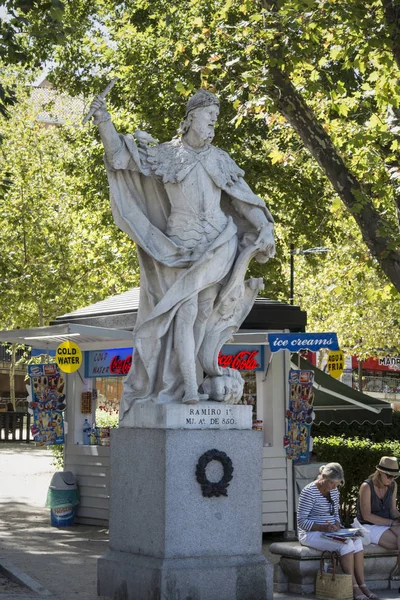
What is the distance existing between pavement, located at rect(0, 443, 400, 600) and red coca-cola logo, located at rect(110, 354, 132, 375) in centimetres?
209

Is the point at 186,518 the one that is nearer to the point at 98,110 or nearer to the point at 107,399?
the point at 98,110

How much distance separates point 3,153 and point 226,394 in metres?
26.3

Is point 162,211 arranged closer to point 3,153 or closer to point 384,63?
point 384,63

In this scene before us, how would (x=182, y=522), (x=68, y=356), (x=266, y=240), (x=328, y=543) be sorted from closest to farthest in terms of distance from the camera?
1. (x=182, y=522)
2. (x=266, y=240)
3. (x=328, y=543)
4. (x=68, y=356)

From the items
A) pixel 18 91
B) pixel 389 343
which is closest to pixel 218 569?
pixel 18 91

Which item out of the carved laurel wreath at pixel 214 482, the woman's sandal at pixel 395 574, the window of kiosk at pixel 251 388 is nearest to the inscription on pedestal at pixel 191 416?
the carved laurel wreath at pixel 214 482

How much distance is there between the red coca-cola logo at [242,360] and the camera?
14.7 metres

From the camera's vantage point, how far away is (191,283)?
8719 mm

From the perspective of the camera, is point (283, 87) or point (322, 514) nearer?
point (322, 514)

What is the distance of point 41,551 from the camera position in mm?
12305

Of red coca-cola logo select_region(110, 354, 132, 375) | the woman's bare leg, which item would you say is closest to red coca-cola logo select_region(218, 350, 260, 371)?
red coca-cola logo select_region(110, 354, 132, 375)

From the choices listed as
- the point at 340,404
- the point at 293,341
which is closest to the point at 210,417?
the point at 293,341

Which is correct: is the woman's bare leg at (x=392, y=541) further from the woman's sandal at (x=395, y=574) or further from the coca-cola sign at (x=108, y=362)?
the coca-cola sign at (x=108, y=362)

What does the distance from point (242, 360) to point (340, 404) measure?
1935 mm
